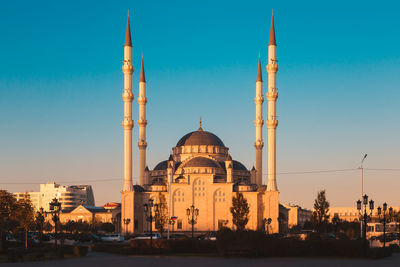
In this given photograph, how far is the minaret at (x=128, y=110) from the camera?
85125 millimetres

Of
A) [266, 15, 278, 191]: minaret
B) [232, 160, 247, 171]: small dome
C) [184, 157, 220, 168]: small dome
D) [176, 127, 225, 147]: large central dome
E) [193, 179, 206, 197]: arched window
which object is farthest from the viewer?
[176, 127, 225, 147]: large central dome

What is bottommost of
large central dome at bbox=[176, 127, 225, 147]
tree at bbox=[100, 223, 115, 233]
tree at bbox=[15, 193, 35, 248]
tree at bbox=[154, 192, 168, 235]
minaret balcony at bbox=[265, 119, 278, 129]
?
tree at bbox=[100, 223, 115, 233]

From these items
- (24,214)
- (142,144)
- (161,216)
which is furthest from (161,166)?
(24,214)

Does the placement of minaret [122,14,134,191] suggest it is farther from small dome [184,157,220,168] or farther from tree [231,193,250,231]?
tree [231,193,250,231]

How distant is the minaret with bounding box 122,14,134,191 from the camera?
85.1m

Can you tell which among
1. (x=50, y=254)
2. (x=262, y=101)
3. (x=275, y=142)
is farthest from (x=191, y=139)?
(x=50, y=254)

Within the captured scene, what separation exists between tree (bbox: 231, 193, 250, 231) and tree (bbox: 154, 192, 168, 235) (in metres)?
9.53

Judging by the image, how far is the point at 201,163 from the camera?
94.5 meters

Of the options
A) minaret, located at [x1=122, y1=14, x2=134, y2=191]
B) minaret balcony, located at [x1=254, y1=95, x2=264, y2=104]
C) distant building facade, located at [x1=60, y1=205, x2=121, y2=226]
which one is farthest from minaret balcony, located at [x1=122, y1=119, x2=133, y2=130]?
distant building facade, located at [x1=60, y1=205, x2=121, y2=226]

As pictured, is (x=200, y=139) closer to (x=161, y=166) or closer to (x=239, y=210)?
(x=161, y=166)

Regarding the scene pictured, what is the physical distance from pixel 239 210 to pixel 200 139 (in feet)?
74.5

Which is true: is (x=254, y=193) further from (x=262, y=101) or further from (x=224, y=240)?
(x=224, y=240)

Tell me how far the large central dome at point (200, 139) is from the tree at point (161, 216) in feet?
53.4

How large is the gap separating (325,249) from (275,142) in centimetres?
4808
